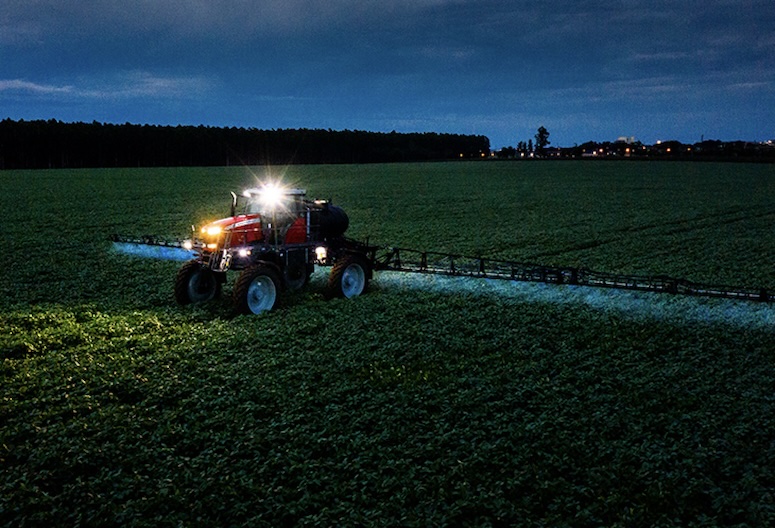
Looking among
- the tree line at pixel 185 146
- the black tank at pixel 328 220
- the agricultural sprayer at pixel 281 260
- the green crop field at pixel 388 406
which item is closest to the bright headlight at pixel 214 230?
the agricultural sprayer at pixel 281 260

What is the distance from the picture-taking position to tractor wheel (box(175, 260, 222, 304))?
41.1 ft

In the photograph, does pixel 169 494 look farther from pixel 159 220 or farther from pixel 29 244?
pixel 159 220

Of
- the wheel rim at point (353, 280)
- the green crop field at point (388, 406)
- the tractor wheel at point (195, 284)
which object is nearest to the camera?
the green crop field at point (388, 406)

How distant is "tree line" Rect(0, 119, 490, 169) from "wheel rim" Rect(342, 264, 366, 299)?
128 meters

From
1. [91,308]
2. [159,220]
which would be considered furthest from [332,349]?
[159,220]

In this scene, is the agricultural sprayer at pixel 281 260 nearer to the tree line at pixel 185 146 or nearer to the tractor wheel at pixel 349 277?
the tractor wheel at pixel 349 277

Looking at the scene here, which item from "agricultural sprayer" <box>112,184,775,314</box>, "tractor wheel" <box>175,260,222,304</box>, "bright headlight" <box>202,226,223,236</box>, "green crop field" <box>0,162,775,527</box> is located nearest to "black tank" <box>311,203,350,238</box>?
"agricultural sprayer" <box>112,184,775,314</box>

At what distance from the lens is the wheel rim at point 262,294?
39.2 ft

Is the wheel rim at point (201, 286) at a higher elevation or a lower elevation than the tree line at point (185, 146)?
lower

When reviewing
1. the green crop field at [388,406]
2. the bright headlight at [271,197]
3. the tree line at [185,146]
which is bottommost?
the green crop field at [388,406]

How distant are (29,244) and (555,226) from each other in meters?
19.6

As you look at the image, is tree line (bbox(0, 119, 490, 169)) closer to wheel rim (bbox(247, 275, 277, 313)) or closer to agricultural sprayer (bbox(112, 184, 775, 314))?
agricultural sprayer (bbox(112, 184, 775, 314))

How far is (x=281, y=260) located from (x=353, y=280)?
162 cm

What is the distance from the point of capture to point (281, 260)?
13008 millimetres
